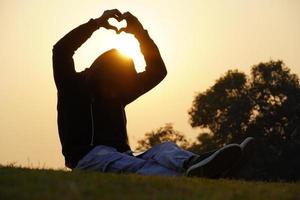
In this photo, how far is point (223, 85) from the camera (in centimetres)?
5994

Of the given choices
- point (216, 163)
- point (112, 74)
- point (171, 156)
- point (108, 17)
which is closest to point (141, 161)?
point (171, 156)

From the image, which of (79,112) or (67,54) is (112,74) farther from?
(67,54)

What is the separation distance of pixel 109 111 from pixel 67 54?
105 centimetres

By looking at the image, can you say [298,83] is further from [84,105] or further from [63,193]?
[63,193]

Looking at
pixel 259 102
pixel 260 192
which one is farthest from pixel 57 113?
pixel 259 102

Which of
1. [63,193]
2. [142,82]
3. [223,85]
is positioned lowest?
[63,193]

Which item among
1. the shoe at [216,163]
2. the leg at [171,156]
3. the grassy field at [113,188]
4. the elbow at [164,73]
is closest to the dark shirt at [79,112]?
the leg at [171,156]

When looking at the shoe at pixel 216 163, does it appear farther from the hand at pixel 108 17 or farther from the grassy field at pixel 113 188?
the hand at pixel 108 17

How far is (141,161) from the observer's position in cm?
802

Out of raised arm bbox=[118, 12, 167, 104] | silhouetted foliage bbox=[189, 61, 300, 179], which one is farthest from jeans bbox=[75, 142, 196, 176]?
silhouetted foliage bbox=[189, 61, 300, 179]

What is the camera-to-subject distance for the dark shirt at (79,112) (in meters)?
8.33

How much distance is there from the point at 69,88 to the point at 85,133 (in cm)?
63

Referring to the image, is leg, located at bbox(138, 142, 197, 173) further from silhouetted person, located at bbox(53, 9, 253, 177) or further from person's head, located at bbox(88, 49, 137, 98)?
person's head, located at bbox(88, 49, 137, 98)

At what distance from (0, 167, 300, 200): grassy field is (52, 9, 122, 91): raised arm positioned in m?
2.08
